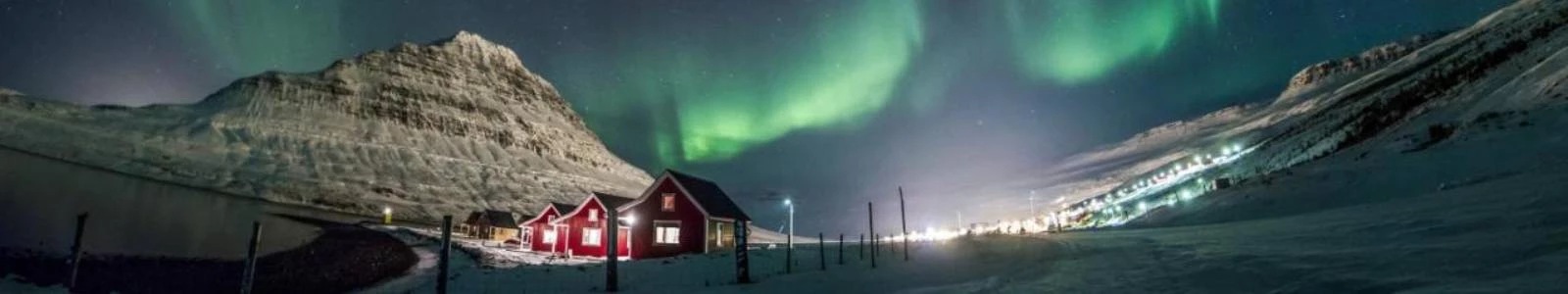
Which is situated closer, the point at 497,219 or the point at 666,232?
the point at 666,232

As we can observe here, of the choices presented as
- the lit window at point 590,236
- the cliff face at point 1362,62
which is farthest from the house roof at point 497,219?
the cliff face at point 1362,62

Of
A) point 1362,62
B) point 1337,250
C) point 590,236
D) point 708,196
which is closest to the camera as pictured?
point 1337,250

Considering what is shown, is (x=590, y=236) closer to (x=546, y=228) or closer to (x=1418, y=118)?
(x=546, y=228)

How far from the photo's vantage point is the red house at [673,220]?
144ft

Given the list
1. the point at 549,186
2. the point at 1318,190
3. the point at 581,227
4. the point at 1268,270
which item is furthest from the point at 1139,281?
the point at 549,186

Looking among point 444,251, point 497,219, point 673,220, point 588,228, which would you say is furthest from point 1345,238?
point 497,219

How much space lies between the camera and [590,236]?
47781 mm

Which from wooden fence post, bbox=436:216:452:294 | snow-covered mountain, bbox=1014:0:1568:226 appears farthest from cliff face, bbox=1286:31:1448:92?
wooden fence post, bbox=436:216:452:294

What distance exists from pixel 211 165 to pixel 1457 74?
453 ft

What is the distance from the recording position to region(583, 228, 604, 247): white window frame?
4725 cm

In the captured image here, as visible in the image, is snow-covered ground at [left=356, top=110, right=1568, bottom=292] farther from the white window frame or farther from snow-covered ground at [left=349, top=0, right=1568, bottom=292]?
the white window frame

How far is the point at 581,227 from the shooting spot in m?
48.4

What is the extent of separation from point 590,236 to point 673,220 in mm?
7415

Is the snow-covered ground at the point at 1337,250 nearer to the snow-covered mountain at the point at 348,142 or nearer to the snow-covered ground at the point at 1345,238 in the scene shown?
the snow-covered ground at the point at 1345,238
